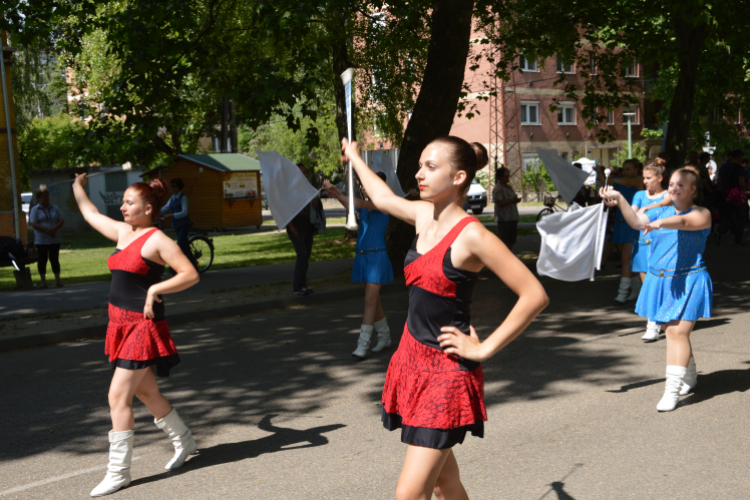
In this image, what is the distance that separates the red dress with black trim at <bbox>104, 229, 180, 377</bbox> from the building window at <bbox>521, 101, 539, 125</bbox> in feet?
153

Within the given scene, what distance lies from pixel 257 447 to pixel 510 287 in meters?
2.93

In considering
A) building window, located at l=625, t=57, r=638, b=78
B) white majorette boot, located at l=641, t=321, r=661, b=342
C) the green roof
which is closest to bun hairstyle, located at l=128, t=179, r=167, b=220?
white majorette boot, located at l=641, t=321, r=661, b=342

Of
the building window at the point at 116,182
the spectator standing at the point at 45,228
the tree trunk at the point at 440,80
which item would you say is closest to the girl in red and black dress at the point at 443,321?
the tree trunk at the point at 440,80

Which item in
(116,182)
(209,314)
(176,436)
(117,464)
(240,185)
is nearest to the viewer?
(117,464)

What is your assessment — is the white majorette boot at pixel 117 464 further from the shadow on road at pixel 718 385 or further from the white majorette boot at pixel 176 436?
the shadow on road at pixel 718 385

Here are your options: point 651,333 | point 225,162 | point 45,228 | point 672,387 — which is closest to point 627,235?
point 651,333

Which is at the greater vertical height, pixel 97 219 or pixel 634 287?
pixel 97 219

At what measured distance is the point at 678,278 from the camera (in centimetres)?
559

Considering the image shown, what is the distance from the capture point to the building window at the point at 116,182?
33.8 meters

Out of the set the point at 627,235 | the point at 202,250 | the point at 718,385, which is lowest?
the point at 718,385

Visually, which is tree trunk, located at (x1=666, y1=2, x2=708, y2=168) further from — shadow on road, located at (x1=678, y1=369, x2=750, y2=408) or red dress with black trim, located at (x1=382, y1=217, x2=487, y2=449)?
red dress with black trim, located at (x1=382, y1=217, x2=487, y2=449)

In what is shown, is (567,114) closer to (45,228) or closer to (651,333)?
(45,228)

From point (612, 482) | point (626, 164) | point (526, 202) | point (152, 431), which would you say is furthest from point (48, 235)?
point (526, 202)

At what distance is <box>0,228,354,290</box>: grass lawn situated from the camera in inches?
632
